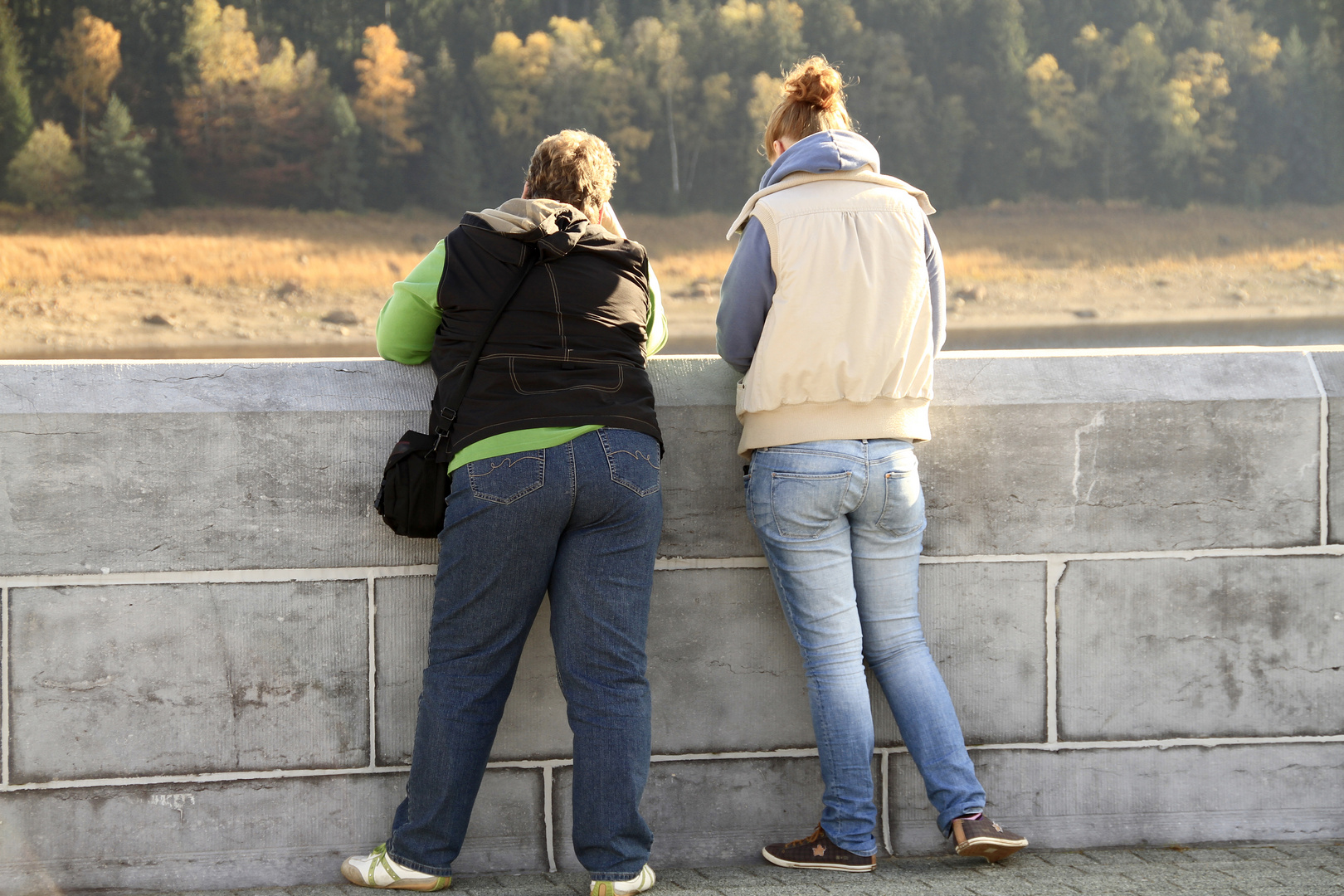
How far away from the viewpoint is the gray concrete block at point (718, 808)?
7.85 ft

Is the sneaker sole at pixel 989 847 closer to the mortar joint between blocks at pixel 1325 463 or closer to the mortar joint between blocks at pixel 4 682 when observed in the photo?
the mortar joint between blocks at pixel 1325 463

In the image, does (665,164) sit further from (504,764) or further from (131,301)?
(504,764)

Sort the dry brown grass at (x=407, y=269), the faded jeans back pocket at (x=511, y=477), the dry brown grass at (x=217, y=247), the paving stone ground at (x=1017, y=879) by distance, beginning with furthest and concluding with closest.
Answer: the dry brown grass at (x=407, y=269)
the dry brown grass at (x=217, y=247)
the paving stone ground at (x=1017, y=879)
the faded jeans back pocket at (x=511, y=477)

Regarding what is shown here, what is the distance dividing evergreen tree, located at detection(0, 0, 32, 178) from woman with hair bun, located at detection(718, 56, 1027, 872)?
35.9 m

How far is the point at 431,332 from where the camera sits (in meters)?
2.20

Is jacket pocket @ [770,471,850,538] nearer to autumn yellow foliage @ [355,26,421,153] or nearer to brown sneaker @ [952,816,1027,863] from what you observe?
brown sneaker @ [952,816,1027,863]

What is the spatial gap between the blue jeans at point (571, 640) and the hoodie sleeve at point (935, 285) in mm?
647

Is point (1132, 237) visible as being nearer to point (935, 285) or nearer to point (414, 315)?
point (935, 285)

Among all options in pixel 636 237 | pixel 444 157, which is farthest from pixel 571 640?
pixel 444 157

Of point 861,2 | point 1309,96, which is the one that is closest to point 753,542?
point 861,2

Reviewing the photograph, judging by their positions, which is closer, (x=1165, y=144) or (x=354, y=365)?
(x=354, y=365)

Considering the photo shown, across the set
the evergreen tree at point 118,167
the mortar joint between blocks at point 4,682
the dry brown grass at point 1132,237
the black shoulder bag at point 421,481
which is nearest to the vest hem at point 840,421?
the black shoulder bag at point 421,481

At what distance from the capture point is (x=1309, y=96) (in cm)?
3578

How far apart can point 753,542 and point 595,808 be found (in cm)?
67
